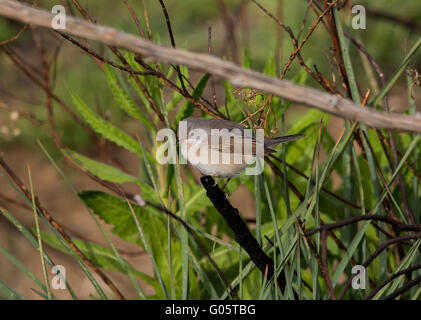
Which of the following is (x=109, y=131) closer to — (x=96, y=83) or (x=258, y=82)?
(x=258, y=82)

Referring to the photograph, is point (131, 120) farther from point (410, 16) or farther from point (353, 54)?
point (410, 16)

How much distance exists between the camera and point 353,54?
3.54 meters

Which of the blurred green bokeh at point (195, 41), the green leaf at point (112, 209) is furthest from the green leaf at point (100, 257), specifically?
the blurred green bokeh at point (195, 41)

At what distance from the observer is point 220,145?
98 centimetres

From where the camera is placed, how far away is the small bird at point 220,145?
38.0 inches

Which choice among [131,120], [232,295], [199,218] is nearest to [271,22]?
[131,120]

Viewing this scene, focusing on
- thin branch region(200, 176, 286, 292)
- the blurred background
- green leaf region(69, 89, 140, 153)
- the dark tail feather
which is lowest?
thin branch region(200, 176, 286, 292)

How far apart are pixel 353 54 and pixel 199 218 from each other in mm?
2325

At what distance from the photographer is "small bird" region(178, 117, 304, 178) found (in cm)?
97

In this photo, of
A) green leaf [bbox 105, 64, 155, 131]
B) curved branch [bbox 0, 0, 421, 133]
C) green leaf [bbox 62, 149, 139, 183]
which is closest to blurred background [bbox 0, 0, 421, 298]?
green leaf [bbox 62, 149, 139, 183]

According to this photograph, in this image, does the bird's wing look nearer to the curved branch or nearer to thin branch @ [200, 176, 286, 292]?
thin branch @ [200, 176, 286, 292]

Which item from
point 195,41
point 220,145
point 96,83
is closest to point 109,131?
point 220,145

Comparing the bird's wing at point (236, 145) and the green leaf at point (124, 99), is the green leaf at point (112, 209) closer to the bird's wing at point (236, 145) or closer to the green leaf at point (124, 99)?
the green leaf at point (124, 99)
